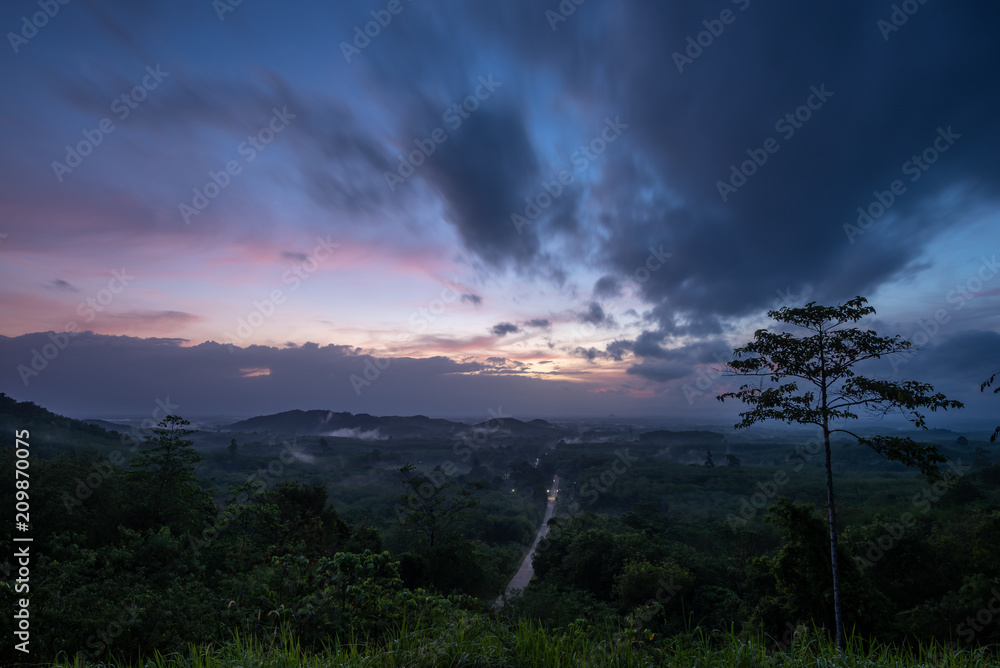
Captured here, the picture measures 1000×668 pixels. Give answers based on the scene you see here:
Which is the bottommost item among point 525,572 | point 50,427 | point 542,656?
point 525,572

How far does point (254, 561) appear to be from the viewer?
13102 mm

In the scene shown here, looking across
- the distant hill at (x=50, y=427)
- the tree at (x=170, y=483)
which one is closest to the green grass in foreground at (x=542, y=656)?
the tree at (x=170, y=483)

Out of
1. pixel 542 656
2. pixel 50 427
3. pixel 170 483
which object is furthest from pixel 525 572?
pixel 50 427

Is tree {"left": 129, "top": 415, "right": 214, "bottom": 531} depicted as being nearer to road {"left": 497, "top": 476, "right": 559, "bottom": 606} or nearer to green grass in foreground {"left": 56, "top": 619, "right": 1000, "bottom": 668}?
road {"left": 497, "top": 476, "right": 559, "bottom": 606}

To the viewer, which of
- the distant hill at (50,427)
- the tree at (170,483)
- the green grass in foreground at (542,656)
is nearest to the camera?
the green grass in foreground at (542,656)

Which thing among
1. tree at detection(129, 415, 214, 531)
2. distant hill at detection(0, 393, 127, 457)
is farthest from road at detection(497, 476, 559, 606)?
distant hill at detection(0, 393, 127, 457)

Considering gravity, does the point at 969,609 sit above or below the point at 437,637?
below

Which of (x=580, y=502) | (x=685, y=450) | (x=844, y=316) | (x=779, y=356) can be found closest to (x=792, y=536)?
(x=779, y=356)

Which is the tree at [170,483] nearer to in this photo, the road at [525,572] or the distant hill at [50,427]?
the road at [525,572]

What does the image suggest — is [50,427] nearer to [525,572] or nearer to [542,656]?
[525,572]

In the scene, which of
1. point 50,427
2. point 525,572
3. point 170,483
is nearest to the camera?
point 170,483

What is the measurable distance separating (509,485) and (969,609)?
3829 inches

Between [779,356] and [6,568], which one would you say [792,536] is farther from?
[6,568]

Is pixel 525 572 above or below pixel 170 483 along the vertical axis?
below
